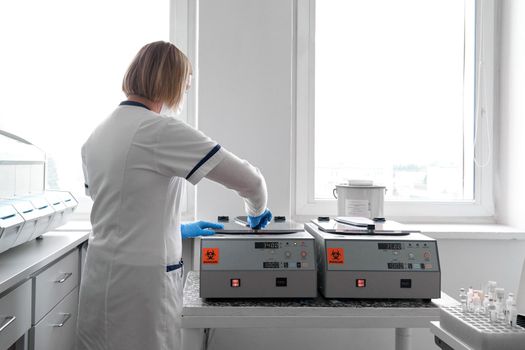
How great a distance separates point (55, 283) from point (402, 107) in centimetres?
180

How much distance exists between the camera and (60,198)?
6.16ft

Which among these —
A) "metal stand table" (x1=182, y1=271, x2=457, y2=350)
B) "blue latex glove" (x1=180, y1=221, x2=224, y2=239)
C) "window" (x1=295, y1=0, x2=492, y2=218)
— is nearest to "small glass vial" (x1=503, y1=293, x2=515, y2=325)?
"metal stand table" (x1=182, y1=271, x2=457, y2=350)

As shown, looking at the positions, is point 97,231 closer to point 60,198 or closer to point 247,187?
point 247,187

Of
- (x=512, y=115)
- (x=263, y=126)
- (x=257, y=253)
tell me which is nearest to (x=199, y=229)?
(x=257, y=253)

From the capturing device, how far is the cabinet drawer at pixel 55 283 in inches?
59.7

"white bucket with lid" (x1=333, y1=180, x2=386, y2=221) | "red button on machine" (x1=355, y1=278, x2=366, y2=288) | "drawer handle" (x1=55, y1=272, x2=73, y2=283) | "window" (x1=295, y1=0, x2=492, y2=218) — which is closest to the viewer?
"red button on machine" (x1=355, y1=278, x2=366, y2=288)

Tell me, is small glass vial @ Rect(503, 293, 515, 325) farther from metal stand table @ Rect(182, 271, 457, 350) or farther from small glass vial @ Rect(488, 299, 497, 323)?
metal stand table @ Rect(182, 271, 457, 350)

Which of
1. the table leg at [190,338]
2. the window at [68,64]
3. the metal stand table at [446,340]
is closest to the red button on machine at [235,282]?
the table leg at [190,338]

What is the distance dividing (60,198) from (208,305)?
88cm

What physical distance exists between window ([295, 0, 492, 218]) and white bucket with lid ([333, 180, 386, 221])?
1.65 feet

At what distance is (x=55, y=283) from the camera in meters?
1.67

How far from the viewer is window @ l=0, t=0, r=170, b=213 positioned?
240 centimetres

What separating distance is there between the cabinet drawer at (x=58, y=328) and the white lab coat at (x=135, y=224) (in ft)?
0.78

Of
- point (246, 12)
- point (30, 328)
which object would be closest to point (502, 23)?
point (246, 12)
